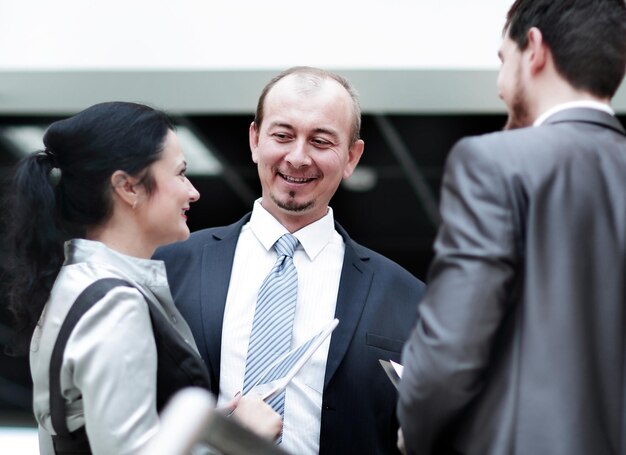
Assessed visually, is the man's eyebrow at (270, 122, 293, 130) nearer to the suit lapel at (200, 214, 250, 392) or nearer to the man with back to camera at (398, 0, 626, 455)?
the suit lapel at (200, 214, 250, 392)

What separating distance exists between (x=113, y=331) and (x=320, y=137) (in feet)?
3.73

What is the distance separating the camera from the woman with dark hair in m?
1.97

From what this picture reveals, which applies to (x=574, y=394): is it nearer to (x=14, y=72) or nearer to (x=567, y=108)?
(x=567, y=108)

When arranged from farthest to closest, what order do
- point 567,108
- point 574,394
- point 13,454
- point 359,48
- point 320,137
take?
point 13,454
point 359,48
point 320,137
point 567,108
point 574,394

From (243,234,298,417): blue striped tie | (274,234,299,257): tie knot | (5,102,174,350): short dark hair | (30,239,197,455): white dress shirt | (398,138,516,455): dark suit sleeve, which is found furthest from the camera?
(274,234,299,257): tie knot

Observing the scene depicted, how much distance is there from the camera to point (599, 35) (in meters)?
1.99

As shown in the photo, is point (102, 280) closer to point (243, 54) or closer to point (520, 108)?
point (520, 108)

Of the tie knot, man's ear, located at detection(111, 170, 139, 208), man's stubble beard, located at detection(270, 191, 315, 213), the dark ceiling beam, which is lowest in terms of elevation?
the dark ceiling beam

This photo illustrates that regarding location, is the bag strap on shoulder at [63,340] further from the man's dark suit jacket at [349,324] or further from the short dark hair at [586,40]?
the short dark hair at [586,40]

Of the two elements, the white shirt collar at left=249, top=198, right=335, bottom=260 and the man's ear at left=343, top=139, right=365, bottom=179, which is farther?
the man's ear at left=343, top=139, right=365, bottom=179

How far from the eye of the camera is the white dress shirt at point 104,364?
1.96 m

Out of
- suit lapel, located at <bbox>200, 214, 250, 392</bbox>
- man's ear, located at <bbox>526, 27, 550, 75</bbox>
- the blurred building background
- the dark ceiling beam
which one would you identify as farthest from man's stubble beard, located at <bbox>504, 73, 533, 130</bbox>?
the dark ceiling beam

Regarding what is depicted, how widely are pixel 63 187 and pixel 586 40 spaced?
1.13 m

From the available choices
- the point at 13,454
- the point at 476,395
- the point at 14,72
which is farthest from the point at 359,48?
the point at 476,395
